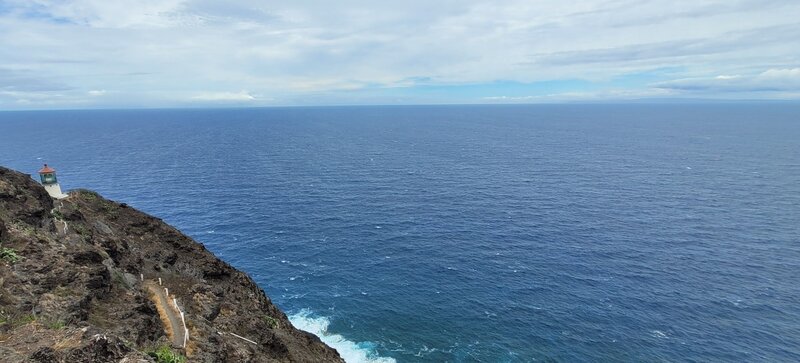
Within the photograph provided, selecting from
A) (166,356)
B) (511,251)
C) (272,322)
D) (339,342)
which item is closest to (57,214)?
(272,322)

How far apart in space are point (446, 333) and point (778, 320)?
155 feet

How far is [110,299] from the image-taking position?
28297 millimetres

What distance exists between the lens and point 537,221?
100 metres

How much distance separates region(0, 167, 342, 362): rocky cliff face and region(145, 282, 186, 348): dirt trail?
2.8 inches

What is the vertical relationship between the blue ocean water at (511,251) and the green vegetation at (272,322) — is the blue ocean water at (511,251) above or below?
below

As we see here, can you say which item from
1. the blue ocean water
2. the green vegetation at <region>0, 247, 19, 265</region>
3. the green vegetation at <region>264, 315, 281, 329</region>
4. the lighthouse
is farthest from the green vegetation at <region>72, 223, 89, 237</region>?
the blue ocean water

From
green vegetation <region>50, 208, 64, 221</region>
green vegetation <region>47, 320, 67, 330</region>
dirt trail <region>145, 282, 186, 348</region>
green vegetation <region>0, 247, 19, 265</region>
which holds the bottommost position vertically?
dirt trail <region>145, 282, 186, 348</region>

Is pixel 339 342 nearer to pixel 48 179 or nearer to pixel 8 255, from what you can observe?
pixel 8 255

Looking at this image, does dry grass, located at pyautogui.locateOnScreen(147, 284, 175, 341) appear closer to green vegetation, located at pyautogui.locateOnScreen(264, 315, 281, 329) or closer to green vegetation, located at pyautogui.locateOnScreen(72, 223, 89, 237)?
green vegetation, located at pyautogui.locateOnScreen(72, 223, 89, 237)

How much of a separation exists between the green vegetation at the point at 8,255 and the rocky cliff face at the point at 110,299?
2.0 inches

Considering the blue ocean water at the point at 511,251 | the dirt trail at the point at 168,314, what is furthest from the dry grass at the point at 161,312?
the blue ocean water at the point at 511,251

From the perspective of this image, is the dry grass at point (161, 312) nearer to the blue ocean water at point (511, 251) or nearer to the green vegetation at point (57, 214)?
the green vegetation at point (57, 214)

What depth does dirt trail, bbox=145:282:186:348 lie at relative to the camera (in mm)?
27719

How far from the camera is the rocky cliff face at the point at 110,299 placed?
62.2ft
